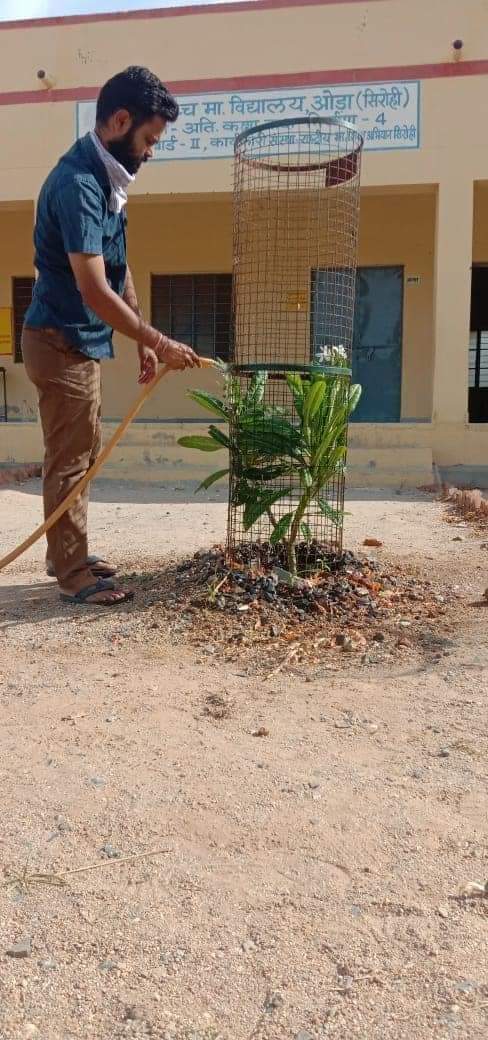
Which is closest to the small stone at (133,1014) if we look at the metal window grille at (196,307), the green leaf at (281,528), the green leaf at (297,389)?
the green leaf at (281,528)

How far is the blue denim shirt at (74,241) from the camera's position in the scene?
3.04 metres

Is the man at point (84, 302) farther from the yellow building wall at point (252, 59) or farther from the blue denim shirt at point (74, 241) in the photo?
the yellow building wall at point (252, 59)

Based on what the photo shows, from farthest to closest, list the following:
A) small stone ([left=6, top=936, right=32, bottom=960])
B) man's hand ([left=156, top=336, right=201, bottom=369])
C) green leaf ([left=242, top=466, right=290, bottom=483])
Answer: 1. green leaf ([left=242, top=466, right=290, bottom=483])
2. man's hand ([left=156, top=336, right=201, bottom=369])
3. small stone ([left=6, top=936, right=32, bottom=960])

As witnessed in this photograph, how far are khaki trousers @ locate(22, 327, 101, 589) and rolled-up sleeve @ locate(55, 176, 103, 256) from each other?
45 cm

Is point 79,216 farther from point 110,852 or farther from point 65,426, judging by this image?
point 110,852

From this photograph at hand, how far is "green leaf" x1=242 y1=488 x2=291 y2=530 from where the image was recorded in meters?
3.35

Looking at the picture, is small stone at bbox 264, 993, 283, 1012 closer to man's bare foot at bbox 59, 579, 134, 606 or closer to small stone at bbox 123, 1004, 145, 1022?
small stone at bbox 123, 1004, 145, 1022

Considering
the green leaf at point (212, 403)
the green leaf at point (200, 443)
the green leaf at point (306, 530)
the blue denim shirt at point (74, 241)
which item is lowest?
the green leaf at point (306, 530)

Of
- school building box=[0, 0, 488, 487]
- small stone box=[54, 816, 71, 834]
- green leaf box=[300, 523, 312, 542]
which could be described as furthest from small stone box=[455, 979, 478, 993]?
school building box=[0, 0, 488, 487]

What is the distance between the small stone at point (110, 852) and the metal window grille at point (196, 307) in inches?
400

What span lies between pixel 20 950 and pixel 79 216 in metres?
2.41

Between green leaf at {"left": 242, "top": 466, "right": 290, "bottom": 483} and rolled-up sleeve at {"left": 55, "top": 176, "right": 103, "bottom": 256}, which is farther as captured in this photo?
green leaf at {"left": 242, "top": 466, "right": 290, "bottom": 483}

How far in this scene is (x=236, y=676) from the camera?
2691 mm

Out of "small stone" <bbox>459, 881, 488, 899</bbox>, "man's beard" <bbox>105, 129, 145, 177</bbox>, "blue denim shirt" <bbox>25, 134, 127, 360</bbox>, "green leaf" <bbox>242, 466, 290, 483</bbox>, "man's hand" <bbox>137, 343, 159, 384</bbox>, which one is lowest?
"small stone" <bbox>459, 881, 488, 899</bbox>
